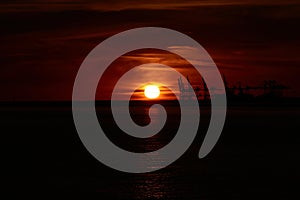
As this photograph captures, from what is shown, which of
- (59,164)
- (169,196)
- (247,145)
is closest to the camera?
(169,196)

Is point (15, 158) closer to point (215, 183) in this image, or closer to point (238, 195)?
point (215, 183)

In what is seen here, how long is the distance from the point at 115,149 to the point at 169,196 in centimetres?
2629

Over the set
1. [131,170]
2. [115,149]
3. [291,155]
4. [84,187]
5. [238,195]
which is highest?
[115,149]

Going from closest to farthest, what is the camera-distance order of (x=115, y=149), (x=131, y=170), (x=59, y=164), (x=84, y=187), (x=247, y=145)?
(x=84, y=187)
(x=131, y=170)
(x=59, y=164)
(x=115, y=149)
(x=247, y=145)

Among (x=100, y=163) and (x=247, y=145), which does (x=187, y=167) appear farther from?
(x=247, y=145)

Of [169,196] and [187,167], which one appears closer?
[169,196]

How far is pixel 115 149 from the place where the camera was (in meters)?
55.1

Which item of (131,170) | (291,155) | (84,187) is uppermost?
(291,155)

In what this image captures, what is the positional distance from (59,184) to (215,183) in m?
8.06

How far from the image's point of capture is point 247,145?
59.3 meters

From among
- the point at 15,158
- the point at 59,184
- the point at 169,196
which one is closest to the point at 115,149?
the point at 15,158

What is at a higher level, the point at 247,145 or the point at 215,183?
the point at 247,145

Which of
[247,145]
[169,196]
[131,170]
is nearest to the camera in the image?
[169,196]

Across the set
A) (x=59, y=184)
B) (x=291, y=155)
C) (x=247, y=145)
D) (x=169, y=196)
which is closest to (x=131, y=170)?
(x=59, y=184)
